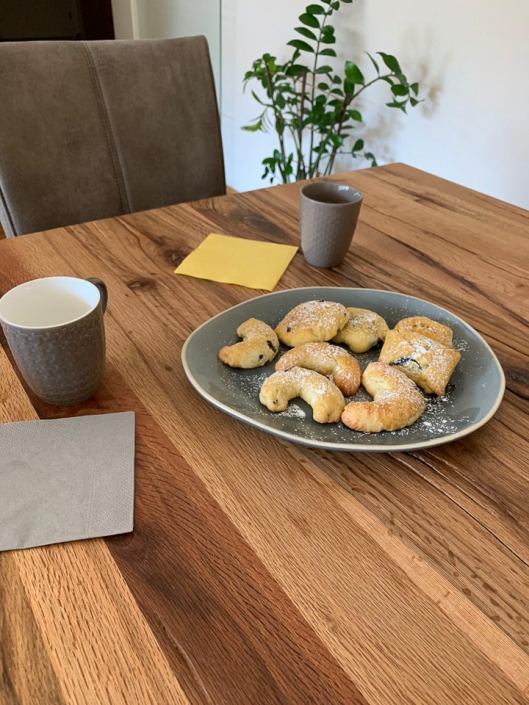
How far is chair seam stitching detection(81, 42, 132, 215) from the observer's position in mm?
1143

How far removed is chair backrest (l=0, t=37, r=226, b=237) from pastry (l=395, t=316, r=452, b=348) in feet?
2.73

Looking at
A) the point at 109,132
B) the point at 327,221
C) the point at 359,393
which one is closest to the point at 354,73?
the point at 109,132

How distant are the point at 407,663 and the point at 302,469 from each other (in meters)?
0.19

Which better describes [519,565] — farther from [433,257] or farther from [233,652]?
[433,257]

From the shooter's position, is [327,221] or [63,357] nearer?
[63,357]

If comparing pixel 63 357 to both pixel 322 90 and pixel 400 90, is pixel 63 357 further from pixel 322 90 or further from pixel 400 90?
pixel 322 90

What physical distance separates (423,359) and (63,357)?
388 millimetres

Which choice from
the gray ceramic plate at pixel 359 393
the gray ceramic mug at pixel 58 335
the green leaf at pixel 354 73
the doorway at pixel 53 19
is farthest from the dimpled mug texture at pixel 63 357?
the doorway at pixel 53 19

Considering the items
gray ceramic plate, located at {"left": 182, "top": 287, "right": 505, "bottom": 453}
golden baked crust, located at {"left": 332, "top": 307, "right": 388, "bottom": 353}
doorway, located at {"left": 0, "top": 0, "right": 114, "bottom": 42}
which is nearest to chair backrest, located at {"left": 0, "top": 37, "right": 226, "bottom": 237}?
gray ceramic plate, located at {"left": 182, "top": 287, "right": 505, "bottom": 453}

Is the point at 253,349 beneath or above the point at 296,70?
beneath

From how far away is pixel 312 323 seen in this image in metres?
0.66

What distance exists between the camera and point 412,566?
0.44 meters

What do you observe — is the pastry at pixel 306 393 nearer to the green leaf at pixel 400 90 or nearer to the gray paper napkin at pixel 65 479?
the gray paper napkin at pixel 65 479

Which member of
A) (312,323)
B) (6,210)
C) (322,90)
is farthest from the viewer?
(322,90)
